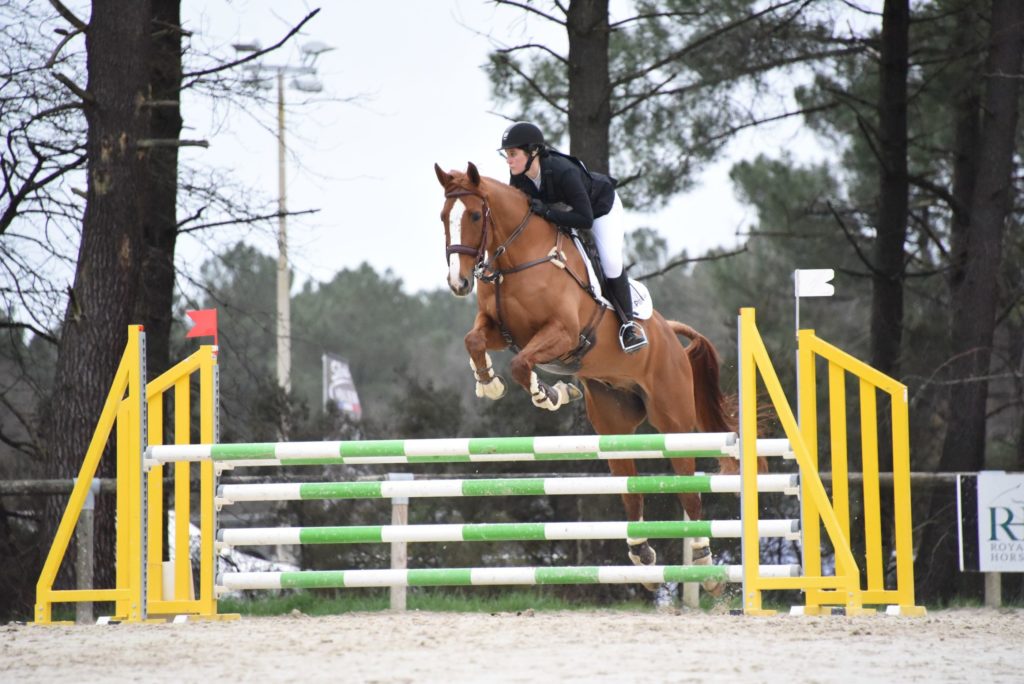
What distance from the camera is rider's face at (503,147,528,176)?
6070mm

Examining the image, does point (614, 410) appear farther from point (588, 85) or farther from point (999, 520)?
point (588, 85)

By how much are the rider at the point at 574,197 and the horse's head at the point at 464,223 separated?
37 cm

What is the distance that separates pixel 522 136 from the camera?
5.96 metres

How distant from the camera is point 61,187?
8750 mm

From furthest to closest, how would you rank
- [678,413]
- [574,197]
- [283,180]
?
[283,180] → [678,413] → [574,197]

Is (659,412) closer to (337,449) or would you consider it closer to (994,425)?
(337,449)

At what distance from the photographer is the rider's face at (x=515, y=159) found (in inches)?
239

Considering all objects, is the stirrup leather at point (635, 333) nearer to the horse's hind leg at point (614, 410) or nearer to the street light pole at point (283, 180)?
the horse's hind leg at point (614, 410)

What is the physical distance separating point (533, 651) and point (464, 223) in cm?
211

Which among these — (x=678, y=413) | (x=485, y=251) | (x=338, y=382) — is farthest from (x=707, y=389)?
(x=338, y=382)

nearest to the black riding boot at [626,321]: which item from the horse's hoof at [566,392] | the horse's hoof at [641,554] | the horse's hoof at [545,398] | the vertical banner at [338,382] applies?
the horse's hoof at [566,392]

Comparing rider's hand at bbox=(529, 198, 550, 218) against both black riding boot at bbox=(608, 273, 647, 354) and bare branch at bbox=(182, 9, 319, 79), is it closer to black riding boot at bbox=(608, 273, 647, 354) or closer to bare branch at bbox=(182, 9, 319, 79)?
black riding boot at bbox=(608, 273, 647, 354)

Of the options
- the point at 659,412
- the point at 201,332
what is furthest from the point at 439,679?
the point at 659,412

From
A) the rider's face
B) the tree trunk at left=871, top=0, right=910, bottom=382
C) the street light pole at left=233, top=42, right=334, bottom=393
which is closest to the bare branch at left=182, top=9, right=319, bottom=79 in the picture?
the street light pole at left=233, top=42, right=334, bottom=393
